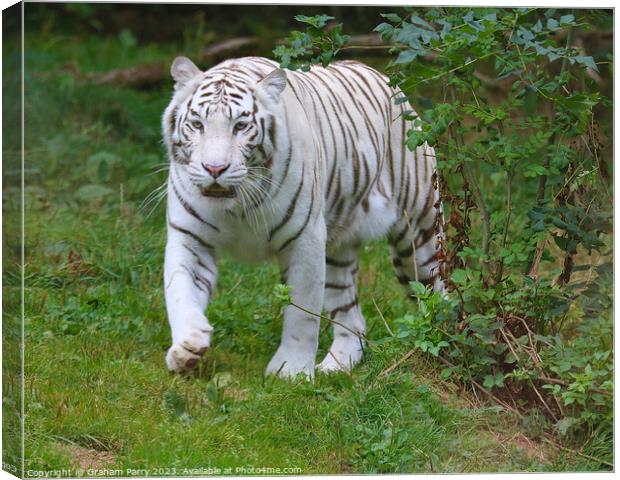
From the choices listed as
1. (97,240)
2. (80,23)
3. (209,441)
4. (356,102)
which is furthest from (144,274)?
(80,23)

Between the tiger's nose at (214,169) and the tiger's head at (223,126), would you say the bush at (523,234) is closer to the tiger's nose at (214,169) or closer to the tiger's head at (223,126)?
the tiger's head at (223,126)

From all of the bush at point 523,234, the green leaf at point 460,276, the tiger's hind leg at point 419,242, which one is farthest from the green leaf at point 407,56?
the tiger's hind leg at point 419,242

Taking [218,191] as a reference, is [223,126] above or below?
above

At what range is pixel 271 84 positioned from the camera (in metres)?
4.53

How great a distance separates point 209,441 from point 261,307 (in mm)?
1467

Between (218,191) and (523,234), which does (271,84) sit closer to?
(218,191)

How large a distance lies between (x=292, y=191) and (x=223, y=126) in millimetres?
425

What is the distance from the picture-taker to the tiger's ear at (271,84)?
14.8ft

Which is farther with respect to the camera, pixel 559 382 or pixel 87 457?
pixel 559 382

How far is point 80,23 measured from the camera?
9453mm

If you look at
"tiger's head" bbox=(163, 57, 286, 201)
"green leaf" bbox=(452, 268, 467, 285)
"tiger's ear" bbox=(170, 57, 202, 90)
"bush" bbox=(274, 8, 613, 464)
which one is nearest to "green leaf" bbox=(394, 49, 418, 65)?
"bush" bbox=(274, 8, 613, 464)

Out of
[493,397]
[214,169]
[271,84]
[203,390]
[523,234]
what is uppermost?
[271,84]

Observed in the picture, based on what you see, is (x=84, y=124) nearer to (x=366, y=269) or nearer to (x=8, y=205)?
(x=366, y=269)

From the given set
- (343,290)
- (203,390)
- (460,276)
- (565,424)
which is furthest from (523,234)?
(203,390)
